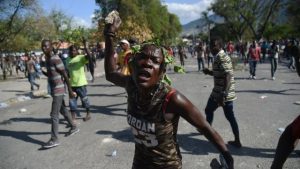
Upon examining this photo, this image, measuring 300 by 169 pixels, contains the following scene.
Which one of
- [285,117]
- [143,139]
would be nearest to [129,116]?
[143,139]

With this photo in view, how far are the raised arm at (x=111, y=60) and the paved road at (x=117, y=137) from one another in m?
2.67

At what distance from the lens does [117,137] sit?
7438 millimetres

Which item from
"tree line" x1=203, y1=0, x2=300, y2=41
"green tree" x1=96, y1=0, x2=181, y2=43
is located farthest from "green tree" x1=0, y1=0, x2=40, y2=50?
"tree line" x1=203, y1=0, x2=300, y2=41

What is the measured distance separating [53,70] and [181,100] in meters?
5.02

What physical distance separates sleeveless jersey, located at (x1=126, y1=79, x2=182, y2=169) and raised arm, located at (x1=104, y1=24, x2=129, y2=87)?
1.20 ft

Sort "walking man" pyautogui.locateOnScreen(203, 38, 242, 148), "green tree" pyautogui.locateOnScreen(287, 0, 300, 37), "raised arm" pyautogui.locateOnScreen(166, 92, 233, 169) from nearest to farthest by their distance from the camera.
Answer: "raised arm" pyautogui.locateOnScreen(166, 92, 233, 169)
"walking man" pyautogui.locateOnScreen(203, 38, 242, 148)
"green tree" pyautogui.locateOnScreen(287, 0, 300, 37)

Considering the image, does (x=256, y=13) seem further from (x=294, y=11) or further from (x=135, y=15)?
(x=135, y=15)

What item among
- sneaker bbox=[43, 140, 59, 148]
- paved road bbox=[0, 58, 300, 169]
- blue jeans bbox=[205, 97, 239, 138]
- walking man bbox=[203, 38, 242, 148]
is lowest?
paved road bbox=[0, 58, 300, 169]

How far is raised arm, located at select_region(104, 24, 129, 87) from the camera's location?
130 inches

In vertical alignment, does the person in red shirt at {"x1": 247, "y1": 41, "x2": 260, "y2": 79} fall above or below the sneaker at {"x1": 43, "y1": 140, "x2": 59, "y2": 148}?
above

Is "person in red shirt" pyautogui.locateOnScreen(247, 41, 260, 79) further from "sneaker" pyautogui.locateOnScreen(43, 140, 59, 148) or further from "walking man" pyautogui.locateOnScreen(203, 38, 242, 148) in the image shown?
"sneaker" pyautogui.locateOnScreen(43, 140, 59, 148)

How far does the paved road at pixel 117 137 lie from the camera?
19.7 feet

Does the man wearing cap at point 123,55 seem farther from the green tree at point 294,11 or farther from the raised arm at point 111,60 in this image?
the green tree at point 294,11

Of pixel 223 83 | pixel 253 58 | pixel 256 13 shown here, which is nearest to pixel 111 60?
pixel 223 83
